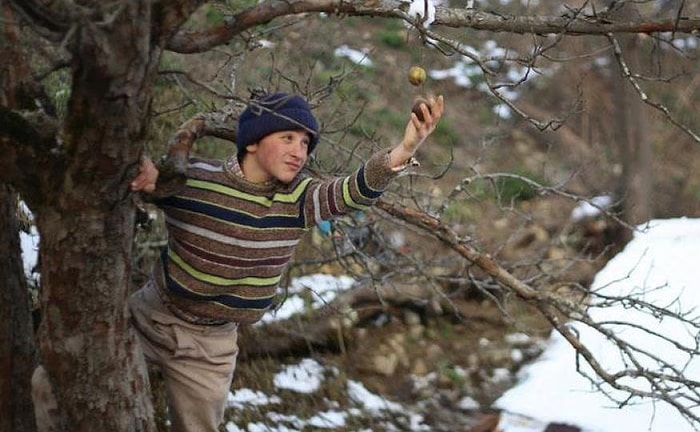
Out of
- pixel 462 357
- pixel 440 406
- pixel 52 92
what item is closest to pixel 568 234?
pixel 462 357

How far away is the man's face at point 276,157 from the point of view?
284cm

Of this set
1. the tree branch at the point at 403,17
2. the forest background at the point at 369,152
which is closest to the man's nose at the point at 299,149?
the forest background at the point at 369,152

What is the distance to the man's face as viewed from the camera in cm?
284

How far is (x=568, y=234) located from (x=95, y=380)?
6.94 meters

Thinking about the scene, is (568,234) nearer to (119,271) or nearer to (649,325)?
(649,325)

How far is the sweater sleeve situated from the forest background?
343mm

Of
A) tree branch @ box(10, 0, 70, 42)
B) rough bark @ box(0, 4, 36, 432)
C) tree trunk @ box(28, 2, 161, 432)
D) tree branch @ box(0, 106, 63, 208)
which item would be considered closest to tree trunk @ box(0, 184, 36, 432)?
rough bark @ box(0, 4, 36, 432)

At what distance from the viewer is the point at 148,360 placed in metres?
3.07

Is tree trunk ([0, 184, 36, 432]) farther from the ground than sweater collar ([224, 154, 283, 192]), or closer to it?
closer to it

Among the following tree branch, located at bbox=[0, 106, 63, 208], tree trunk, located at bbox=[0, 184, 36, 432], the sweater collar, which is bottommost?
tree trunk, located at bbox=[0, 184, 36, 432]

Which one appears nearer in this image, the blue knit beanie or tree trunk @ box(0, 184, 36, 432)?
the blue knit beanie

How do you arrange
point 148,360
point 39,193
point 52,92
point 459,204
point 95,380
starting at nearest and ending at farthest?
point 39,193 → point 95,380 → point 148,360 → point 52,92 → point 459,204

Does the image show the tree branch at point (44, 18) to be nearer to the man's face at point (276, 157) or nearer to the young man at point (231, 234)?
Result: the young man at point (231, 234)

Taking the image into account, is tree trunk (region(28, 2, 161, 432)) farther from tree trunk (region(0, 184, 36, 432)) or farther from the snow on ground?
the snow on ground
